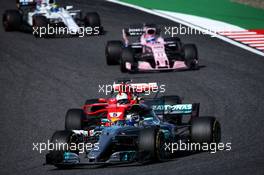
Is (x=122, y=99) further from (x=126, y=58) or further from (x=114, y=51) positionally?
(x=114, y=51)

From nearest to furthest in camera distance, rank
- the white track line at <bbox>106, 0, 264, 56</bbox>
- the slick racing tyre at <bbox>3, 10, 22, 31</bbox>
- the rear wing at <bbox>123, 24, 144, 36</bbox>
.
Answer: the rear wing at <bbox>123, 24, 144, 36</bbox>
the white track line at <bbox>106, 0, 264, 56</bbox>
the slick racing tyre at <bbox>3, 10, 22, 31</bbox>

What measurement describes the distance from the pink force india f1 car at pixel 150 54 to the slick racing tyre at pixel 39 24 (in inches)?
184

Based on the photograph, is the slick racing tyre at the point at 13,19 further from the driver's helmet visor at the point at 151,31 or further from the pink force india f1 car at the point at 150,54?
the driver's helmet visor at the point at 151,31

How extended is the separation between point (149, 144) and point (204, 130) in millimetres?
1495

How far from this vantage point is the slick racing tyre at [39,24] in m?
32.2

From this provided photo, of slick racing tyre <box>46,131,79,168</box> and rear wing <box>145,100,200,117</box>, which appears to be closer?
slick racing tyre <box>46,131,79,168</box>

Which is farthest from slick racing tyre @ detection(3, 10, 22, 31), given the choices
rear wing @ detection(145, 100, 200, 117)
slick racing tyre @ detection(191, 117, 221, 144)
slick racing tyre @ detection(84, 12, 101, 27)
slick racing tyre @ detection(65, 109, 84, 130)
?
slick racing tyre @ detection(191, 117, 221, 144)

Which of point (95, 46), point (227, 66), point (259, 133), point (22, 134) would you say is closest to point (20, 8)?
point (95, 46)

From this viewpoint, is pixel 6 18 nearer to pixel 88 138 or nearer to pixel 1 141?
→ pixel 1 141

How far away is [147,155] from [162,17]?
18.9 meters

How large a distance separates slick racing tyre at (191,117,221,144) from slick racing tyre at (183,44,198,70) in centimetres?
901

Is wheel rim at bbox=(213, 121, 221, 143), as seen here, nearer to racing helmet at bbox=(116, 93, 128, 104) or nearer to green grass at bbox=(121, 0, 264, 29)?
→ racing helmet at bbox=(116, 93, 128, 104)

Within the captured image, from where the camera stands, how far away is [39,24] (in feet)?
106

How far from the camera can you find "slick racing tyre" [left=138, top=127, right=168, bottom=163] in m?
17.0
